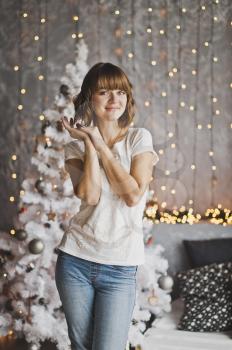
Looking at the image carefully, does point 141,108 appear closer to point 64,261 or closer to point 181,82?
point 181,82

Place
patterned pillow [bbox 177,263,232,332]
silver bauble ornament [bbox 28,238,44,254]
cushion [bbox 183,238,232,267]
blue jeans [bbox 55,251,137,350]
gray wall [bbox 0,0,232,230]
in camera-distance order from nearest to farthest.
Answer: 1. blue jeans [bbox 55,251,137,350]
2. patterned pillow [bbox 177,263,232,332]
3. silver bauble ornament [bbox 28,238,44,254]
4. cushion [bbox 183,238,232,267]
5. gray wall [bbox 0,0,232,230]

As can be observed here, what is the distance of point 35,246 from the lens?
295cm

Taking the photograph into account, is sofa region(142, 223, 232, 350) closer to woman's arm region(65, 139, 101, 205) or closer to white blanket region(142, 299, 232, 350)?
white blanket region(142, 299, 232, 350)

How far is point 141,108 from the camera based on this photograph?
13.1ft

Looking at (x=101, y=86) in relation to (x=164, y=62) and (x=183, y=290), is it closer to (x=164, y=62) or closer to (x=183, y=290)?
(x=183, y=290)

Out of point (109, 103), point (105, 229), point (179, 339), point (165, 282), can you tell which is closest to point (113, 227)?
point (105, 229)

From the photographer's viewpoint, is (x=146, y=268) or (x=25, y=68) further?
(x=25, y=68)

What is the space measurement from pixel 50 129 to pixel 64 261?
156 centimetres

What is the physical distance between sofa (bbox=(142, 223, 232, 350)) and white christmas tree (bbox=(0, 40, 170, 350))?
0.16 meters

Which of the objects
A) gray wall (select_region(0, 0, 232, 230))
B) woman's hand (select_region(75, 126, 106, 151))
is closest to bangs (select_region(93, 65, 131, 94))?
woman's hand (select_region(75, 126, 106, 151))

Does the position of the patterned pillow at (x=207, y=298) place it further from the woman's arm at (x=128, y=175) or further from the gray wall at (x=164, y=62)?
the woman's arm at (x=128, y=175)

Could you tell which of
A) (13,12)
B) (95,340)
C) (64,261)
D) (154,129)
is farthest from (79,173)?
(13,12)

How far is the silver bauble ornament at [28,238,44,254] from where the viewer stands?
116 inches

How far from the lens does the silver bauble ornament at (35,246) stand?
9.69ft
